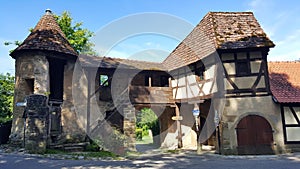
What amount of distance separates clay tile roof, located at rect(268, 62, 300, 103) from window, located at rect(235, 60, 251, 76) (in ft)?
6.32

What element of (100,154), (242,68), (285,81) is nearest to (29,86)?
(100,154)

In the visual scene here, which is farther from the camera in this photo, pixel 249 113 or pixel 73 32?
pixel 73 32

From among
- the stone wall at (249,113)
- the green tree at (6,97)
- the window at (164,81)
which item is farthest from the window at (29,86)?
the stone wall at (249,113)

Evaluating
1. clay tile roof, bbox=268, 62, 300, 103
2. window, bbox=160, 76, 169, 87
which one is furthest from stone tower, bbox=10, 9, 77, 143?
clay tile roof, bbox=268, 62, 300, 103

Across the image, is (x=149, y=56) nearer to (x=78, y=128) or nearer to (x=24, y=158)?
(x=78, y=128)

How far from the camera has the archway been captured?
1086 centimetres

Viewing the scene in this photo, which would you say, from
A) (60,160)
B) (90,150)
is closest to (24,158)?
(60,160)

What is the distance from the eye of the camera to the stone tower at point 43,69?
463 inches

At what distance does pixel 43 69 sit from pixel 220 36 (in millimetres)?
9463

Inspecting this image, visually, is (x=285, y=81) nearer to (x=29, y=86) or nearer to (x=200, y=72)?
(x=200, y=72)

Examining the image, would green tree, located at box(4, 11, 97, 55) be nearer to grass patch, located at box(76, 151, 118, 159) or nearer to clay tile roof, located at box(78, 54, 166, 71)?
clay tile roof, located at box(78, 54, 166, 71)

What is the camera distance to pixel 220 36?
12055 mm

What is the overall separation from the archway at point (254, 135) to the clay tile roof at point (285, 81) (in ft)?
4.79

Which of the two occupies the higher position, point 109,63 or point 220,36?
point 220,36
